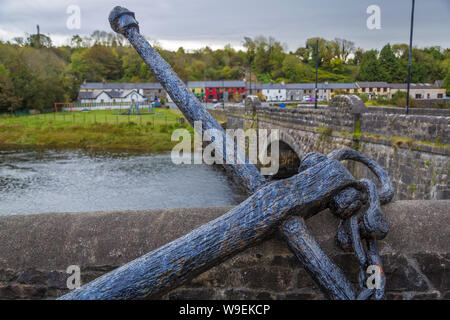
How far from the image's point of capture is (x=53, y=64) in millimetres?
66250

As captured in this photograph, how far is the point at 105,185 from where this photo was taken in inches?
796

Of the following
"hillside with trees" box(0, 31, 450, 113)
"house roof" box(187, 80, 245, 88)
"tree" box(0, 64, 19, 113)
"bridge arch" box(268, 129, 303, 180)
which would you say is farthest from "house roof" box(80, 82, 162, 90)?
"bridge arch" box(268, 129, 303, 180)

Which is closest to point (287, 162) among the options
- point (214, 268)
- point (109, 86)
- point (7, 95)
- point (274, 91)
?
point (214, 268)

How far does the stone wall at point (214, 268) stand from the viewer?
7.55ft

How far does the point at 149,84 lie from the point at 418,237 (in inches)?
3804

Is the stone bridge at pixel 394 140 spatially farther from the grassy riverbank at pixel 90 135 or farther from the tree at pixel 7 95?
the tree at pixel 7 95

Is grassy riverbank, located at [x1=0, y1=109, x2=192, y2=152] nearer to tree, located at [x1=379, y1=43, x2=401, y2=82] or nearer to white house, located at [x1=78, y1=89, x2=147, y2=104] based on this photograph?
white house, located at [x1=78, y1=89, x2=147, y2=104]

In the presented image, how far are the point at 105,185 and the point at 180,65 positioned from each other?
2943 cm

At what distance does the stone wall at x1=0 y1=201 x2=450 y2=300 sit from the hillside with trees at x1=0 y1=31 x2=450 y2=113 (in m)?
22.1

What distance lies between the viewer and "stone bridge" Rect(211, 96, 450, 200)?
8.42m

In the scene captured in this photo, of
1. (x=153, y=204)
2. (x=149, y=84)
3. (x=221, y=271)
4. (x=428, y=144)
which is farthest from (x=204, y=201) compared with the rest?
(x=149, y=84)

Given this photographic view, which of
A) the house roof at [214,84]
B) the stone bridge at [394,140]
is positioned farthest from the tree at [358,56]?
the stone bridge at [394,140]

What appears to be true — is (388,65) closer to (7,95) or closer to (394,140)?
(7,95)
